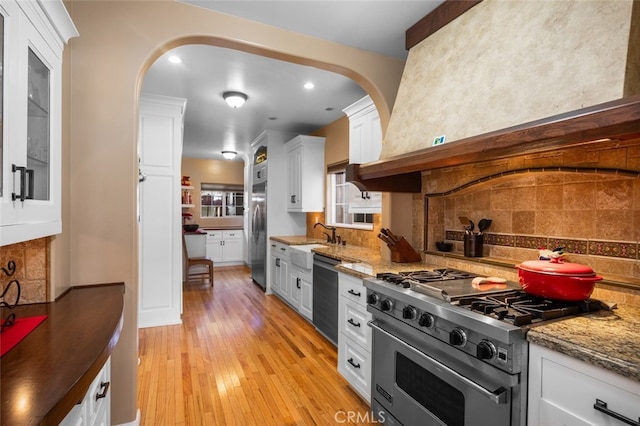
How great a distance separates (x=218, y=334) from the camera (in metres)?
3.47

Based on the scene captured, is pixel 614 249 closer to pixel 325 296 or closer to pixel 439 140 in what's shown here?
pixel 439 140

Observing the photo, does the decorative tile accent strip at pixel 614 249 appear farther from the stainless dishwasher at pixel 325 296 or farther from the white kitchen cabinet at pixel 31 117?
the white kitchen cabinet at pixel 31 117

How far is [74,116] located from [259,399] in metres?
2.19

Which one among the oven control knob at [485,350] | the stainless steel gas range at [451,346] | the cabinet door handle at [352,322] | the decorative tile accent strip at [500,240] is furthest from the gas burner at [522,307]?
the cabinet door handle at [352,322]

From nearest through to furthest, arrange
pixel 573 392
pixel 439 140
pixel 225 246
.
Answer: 1. pixel 573 392
2. pixel 439 140
3. pixel 225 246

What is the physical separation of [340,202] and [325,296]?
1823mm

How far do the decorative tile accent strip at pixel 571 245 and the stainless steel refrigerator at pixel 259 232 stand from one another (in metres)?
4.14

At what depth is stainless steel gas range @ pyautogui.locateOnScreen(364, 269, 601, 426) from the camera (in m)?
1.21

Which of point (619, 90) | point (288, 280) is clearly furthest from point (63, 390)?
point (288, 280)

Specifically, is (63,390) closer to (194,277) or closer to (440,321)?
(440,321)

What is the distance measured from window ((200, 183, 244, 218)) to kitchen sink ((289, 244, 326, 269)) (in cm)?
487

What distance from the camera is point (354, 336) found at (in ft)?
7.54

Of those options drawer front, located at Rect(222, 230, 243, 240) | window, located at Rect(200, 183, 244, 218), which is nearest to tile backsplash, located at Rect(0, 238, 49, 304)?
drawer front, located at Rect(222, 230, 243, 240)

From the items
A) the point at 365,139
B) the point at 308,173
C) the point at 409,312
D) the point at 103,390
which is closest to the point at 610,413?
the point at 409,312
